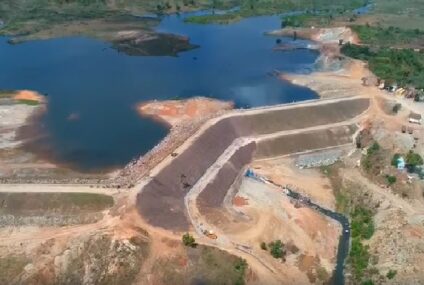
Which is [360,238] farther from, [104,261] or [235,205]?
[104,261]

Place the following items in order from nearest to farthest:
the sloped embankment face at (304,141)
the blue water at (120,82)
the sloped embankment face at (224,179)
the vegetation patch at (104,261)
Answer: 1. the vegetation patch at (104,261)
2. the sloped embankment face at (224,179)
3. the blue water at (120,82)
4. the sloped embankment face at (304,141)

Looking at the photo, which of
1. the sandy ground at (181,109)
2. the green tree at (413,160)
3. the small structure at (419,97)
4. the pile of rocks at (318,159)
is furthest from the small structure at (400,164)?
the sandy ground at (181,109)

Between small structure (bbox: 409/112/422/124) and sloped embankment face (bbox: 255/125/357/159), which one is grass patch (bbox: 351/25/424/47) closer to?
small structure (bbox: 409/112/422/124)

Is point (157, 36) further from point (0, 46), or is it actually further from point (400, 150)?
point (400, 150)

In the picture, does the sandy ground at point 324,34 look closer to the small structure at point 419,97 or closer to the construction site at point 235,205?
the small structure at point 419,97

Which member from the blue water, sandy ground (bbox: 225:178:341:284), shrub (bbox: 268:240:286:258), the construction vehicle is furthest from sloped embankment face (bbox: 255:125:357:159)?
the construction vehicle

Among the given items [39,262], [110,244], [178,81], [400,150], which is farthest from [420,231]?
[178,81]
